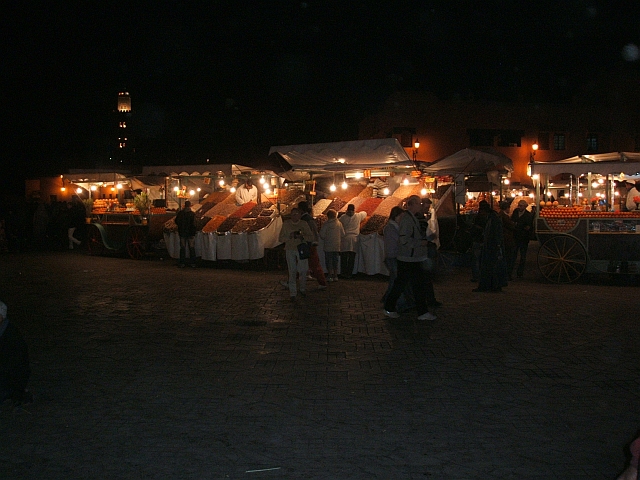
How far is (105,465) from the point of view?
4.42 m

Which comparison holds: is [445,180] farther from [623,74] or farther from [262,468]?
[623,74]

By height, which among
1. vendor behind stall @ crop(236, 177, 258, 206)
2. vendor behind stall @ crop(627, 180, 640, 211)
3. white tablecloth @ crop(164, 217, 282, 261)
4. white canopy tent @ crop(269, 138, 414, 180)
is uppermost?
white canopy tent @ crop(269, 138, 414, 180)

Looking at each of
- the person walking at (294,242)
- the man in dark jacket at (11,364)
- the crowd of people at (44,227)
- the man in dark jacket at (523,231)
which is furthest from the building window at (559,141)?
the man in dark jacket at (11,364)

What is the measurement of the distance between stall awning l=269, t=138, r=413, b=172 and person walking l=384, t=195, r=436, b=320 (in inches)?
223

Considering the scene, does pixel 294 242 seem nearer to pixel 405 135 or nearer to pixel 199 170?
pixel 199 170

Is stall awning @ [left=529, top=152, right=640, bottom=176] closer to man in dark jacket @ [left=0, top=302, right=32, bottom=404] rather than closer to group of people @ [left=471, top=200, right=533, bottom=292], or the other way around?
group of people @ [left=471, top=200, right=533, bottom=292]

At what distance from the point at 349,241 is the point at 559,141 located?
3540cm

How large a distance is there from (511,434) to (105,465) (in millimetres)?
3027

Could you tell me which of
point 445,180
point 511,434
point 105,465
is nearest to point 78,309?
point 105,465

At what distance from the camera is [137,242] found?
19672 millimetres

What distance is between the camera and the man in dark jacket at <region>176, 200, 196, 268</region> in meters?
17.0

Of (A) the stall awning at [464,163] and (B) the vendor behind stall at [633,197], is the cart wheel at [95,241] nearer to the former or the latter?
(A) the stall awning at [464,163]

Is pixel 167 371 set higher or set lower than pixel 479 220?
lower

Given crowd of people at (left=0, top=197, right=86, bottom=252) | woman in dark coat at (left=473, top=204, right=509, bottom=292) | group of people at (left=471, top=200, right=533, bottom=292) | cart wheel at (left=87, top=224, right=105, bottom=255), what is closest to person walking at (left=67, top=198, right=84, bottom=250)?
crowd of people at (left=0, top=197, right=86, bottom=252)
